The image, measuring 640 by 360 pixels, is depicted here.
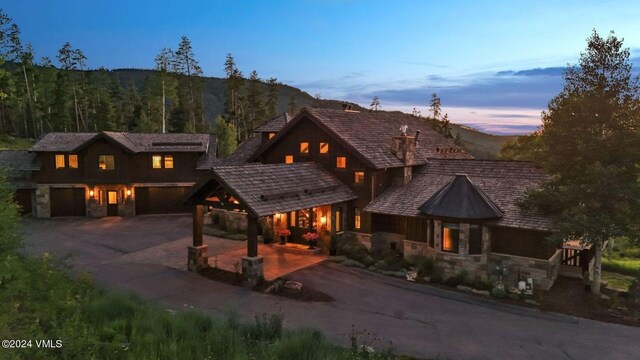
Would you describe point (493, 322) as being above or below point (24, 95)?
below

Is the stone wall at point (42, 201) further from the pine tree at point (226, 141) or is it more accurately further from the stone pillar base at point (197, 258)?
the pine tree at point (226, 141)

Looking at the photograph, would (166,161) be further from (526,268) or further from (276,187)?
(526,268)

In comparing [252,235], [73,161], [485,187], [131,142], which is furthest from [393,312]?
[73,161]

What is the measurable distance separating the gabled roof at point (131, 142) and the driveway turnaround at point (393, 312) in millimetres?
13237

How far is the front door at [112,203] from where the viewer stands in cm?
3953

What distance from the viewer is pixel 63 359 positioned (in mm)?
9164

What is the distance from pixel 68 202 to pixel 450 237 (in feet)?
111

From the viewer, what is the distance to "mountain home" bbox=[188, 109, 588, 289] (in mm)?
21688

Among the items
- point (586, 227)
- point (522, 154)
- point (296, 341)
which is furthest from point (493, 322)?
point (522, 154)

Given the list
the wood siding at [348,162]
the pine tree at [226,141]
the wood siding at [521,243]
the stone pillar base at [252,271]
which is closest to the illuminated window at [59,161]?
the wood siding at [348,162]

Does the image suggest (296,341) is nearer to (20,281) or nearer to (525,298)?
(20,281)

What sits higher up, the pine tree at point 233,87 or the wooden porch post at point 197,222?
the pine tree at point 233,87

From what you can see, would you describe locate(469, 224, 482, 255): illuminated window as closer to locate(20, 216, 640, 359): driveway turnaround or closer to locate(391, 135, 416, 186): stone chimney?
locate(20, 216, 640, 359): driveway turnaround

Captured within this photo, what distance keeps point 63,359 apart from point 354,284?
48.1ft
